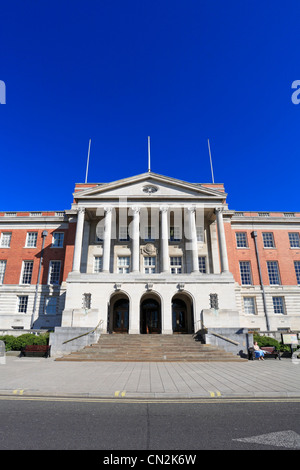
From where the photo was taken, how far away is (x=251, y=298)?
102ft

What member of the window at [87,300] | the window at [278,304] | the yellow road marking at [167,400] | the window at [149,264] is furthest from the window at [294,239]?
the yellow road marking at [167,400]

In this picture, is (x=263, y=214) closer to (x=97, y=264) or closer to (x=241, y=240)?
(x=241, y=240)

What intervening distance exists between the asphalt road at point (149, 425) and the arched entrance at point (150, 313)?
22.1 m

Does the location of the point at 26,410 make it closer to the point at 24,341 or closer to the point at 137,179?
the point at 24,341

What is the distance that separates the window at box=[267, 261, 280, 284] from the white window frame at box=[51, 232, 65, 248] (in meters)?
26.2

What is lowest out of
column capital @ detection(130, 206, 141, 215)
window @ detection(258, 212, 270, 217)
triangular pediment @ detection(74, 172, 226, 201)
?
column capital @ detection(130, 206, 141, 215)

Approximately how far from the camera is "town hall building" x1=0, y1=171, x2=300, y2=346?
84.5ft

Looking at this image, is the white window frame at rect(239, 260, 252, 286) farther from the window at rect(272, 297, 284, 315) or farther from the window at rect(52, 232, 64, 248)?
the window at rect(52, 232, 64, 248)

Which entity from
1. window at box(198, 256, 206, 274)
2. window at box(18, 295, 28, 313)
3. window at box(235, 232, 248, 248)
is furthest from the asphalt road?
window at box(235, 232, 248, 248)

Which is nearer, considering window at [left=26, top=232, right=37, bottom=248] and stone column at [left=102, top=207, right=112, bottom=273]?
stone column at [left=102, top=207, right=112, bottom=273]

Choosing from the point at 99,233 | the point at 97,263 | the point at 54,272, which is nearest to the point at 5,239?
the point at 54,272
